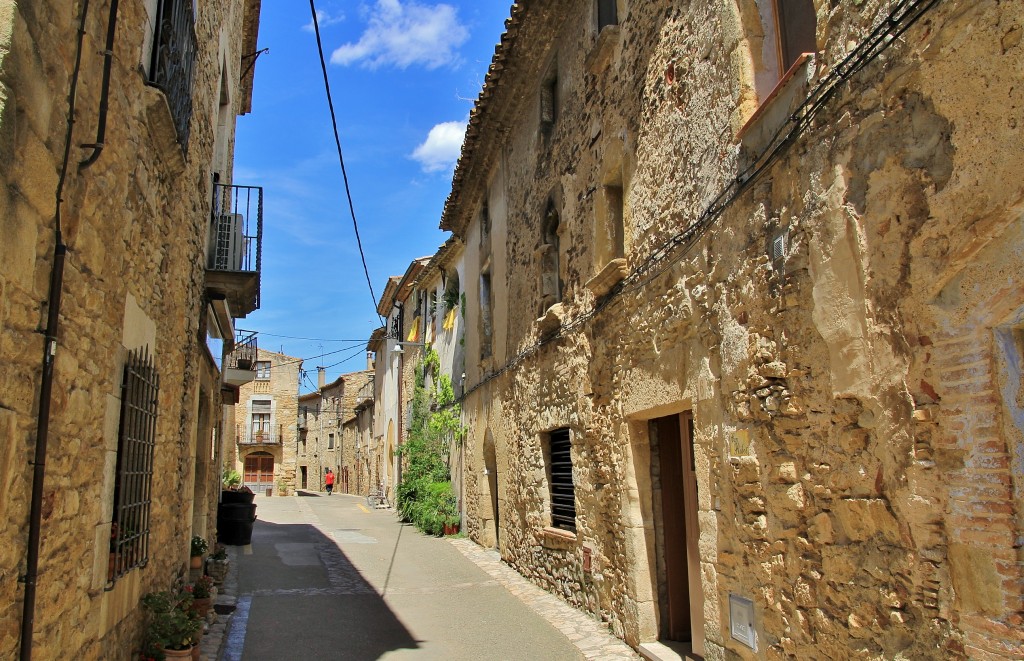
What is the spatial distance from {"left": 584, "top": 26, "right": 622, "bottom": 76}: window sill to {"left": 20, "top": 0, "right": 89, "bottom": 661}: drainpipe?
16.6 ft

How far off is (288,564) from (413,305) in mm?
11867

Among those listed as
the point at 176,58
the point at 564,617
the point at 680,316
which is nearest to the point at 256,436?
the point at 564,617

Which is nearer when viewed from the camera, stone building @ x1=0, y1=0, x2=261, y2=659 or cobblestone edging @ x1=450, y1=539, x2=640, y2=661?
stone building @ x1=0, y1=0, x2=261, y2=659

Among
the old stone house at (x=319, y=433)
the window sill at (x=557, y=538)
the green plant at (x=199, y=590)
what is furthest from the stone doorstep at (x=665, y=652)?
the old stone house at (x=319, y=433)

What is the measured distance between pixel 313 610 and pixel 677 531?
4236mm

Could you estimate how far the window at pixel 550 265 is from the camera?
910cm

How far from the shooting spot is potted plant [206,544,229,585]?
9163mm

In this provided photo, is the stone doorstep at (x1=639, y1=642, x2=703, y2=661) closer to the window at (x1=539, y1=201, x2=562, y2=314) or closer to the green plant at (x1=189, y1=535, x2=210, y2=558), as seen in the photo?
the window at (x1=539, y1=201, x2=562, y2=314)

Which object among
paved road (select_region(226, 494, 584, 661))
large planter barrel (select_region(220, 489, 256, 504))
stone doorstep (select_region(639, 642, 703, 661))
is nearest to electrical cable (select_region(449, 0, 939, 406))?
stone doorstep (select_region(639, 642, 703, 661))

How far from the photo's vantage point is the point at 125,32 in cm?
426

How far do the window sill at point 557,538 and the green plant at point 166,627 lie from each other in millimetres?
4038

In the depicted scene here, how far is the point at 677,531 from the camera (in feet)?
21.8

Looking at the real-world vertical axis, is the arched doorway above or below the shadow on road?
above

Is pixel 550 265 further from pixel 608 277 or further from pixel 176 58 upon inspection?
pixel 176 58
